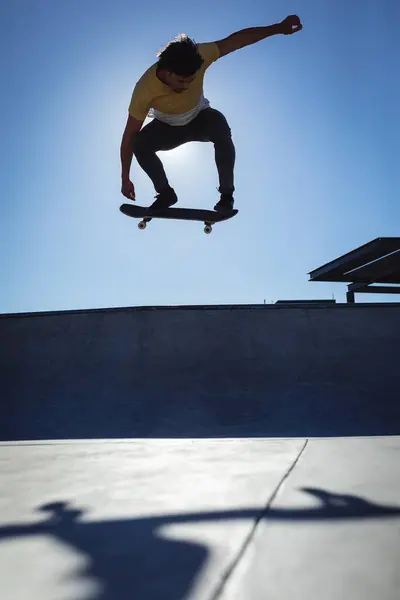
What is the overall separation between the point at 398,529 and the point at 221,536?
0.46 m

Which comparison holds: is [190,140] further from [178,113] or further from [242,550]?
[242,550]

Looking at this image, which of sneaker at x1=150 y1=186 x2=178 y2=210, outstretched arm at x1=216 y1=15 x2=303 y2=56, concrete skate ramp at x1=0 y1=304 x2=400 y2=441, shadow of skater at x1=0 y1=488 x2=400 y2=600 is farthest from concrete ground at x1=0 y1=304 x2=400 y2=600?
outstretched arm at x1=216 y1=15 x2=303 y2=56

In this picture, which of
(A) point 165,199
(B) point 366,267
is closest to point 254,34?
(A) point 165,199

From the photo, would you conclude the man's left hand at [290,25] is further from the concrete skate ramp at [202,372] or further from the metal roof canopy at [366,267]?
the metal roof canopy at [366,267]

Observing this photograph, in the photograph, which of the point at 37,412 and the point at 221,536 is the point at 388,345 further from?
the point at 221,536

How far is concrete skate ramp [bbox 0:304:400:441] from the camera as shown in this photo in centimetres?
787

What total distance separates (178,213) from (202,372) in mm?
4192

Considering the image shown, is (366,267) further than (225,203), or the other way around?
(366,267)

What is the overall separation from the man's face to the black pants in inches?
25.1

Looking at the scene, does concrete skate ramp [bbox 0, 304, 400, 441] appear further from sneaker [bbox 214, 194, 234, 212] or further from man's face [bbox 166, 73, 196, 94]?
man's face [bbox 166, 73, 196, 94]

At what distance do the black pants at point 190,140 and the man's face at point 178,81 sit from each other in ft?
2.09

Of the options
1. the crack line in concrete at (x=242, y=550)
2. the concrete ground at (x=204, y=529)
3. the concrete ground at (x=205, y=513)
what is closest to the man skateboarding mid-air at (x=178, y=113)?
the concrete ground at (x=205, y=513)

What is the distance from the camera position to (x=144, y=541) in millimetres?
1257

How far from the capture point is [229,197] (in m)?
6.01
